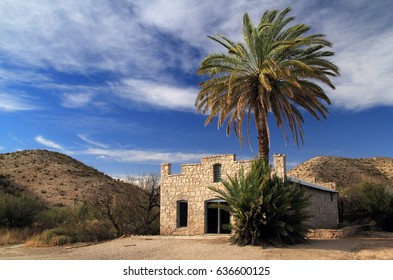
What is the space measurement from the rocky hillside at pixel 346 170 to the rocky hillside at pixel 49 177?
2964cm

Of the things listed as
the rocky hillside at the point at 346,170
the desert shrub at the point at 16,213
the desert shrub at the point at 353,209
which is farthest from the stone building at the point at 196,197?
the rocky hillside at the point at 346,170

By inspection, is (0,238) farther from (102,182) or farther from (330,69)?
(102,182)

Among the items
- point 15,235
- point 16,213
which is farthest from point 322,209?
point 16,213

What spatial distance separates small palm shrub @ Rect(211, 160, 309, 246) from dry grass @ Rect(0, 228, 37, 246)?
14.9 metres

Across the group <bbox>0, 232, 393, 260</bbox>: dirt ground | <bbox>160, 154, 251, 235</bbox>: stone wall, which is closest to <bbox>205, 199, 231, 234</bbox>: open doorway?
<bbox>160, 154, 251, 235</bbox>: stone wall

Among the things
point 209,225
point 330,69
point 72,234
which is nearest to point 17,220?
point 72,234

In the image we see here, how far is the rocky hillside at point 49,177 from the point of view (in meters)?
46.8

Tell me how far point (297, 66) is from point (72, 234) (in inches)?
658

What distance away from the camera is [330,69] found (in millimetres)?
20156

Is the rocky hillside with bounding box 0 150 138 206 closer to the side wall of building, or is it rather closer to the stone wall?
the stone wall

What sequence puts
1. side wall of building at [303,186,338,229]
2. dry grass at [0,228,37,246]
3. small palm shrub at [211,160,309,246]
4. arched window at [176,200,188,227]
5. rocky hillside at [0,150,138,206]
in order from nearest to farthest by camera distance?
small palm shrub at [211,160,309,246] < dry grass at [0,228,37,246] < arched window at [176,200,188,227] < side wall of building at [303,186,338,229] < rocky hillside at [0,150,138,206]

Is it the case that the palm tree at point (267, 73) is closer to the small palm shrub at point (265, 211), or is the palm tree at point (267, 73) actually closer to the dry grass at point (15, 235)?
the small palm shrub at point (265, 211)

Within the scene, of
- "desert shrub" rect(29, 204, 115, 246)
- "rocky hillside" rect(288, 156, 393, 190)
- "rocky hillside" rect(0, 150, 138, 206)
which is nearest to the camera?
"desert shrub" rect(29, 204, 115, 246)

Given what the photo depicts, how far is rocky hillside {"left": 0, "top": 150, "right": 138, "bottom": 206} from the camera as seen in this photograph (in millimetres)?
46750
